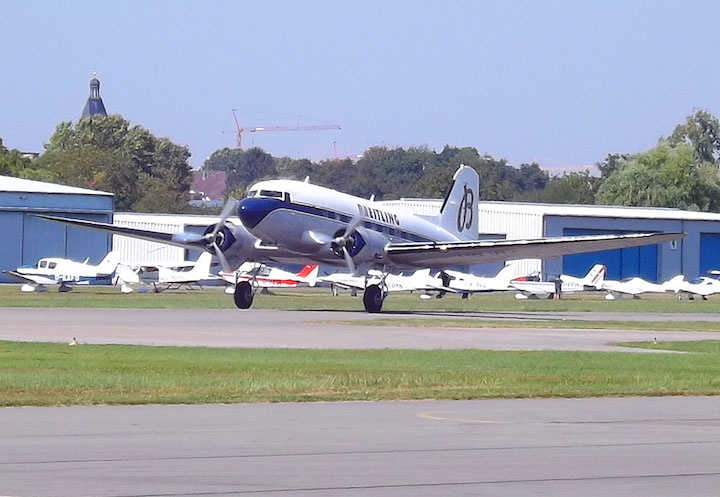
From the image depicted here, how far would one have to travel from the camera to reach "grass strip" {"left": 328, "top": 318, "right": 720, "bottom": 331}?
4060 centimetres

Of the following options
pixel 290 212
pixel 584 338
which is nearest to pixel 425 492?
pixel 584 338

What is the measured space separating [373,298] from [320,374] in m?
26.5

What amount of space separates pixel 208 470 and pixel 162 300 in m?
47.7

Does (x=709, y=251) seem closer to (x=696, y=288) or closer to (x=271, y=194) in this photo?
(x=696, y=288)

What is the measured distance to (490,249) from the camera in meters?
49.5

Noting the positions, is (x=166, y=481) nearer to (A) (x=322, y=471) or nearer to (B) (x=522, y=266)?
(A) (x=322, y=471)

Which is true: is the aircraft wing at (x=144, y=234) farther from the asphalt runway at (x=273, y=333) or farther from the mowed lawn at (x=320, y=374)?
the mowed lawn at (x=320, y=374)

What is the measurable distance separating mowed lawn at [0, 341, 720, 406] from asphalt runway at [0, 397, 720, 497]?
151 cm

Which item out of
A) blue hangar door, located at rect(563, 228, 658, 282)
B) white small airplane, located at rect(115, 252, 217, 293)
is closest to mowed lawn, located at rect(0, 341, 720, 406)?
white small airplane, located at rect(115, 252, 217, 293)

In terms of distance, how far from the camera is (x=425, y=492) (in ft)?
35.6

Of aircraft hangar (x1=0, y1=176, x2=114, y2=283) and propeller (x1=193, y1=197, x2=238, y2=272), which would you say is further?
aircraft hangar (x1=0, y1=176, x2=114, y2=283)

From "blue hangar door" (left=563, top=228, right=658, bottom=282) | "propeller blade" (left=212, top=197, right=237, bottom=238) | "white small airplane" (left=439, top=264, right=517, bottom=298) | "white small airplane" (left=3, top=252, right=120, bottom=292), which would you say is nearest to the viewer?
"propeller blade" (left=212, top=197, right=237, bottom=238)

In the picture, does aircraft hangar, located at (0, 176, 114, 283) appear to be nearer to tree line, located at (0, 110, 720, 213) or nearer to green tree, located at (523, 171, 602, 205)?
tree line, located at (0, 110, 720, 213)

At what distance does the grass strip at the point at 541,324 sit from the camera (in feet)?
133
